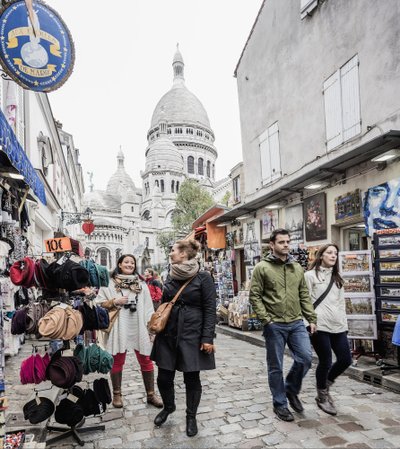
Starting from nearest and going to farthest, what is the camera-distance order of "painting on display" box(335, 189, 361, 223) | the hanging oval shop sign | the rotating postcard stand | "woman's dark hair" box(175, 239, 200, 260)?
the rotating postcard stand < "woman's dark hair" box(175, 239, 200, 260) < the hanging oval shop sign < "painting on display" box(335, 189, 361, 223)

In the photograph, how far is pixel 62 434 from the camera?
3490 mm

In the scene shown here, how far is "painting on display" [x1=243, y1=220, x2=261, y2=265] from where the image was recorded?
10.9 metres

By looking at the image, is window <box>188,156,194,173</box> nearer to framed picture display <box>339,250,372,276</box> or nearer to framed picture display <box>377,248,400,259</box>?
framed picture display <box>339,250,372,276</box>

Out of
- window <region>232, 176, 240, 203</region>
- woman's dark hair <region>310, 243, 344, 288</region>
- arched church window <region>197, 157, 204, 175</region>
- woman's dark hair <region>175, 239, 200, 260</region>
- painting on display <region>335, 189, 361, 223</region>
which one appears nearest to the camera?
woman's dark hair <region>175, 239, 200, 260</region>

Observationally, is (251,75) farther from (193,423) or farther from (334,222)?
(193,423)

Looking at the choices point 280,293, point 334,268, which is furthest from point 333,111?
point 280,293

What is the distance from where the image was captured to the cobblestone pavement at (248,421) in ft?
10.8

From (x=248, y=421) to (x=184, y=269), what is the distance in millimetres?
1841

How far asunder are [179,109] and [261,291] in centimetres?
9085

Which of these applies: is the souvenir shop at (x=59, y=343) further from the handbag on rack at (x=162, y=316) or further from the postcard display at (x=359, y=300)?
the postcard display at (x=359, y=300)

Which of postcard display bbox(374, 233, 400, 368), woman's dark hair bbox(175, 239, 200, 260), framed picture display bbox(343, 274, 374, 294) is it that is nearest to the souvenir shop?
woman's dark hair bbox(175, 239, 200, 260)

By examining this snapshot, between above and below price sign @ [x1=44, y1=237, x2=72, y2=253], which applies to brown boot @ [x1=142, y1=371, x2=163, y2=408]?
below

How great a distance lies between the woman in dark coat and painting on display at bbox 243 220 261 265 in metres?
7.44

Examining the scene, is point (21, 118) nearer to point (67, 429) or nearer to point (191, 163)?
point (67, 429)
